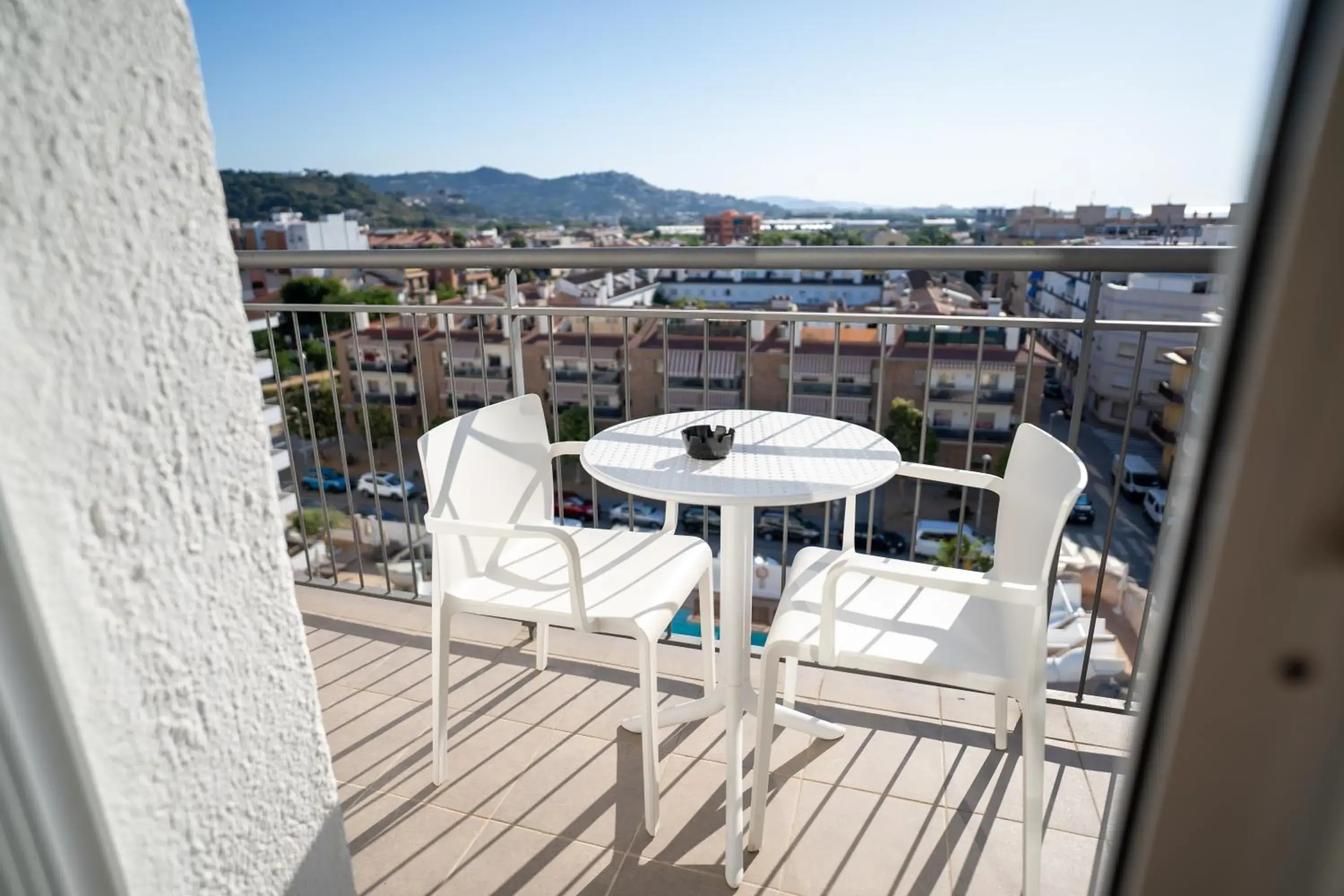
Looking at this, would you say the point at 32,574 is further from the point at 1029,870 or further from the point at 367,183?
the point at 367,183

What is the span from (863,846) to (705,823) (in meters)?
0.42

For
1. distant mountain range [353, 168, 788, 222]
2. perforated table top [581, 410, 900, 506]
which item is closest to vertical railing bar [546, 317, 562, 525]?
perforated table top [581, 410, 900, 506]

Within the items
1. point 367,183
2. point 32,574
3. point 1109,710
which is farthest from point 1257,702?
point 367,183

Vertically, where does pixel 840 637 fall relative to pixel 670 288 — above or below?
below

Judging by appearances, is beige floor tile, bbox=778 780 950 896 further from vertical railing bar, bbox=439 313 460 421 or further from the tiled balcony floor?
vertical railing bar, bbox=439 313 460 421

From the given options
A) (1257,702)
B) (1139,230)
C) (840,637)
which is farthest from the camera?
(1139,230)

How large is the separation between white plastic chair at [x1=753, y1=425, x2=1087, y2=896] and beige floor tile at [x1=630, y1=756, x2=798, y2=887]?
0.07 metres

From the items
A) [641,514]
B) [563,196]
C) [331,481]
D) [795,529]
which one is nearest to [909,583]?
[795,529]

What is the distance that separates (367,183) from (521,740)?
984 centimetres

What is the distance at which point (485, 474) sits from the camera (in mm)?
2145

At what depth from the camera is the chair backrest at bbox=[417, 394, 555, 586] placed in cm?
195

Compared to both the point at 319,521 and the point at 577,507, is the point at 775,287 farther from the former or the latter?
the point at 319,521

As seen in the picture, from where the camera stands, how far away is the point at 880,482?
5.63 feet

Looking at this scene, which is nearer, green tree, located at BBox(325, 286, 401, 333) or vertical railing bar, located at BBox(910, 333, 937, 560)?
vertical railing bar, located at BBox(910, 333, 937, 560)
